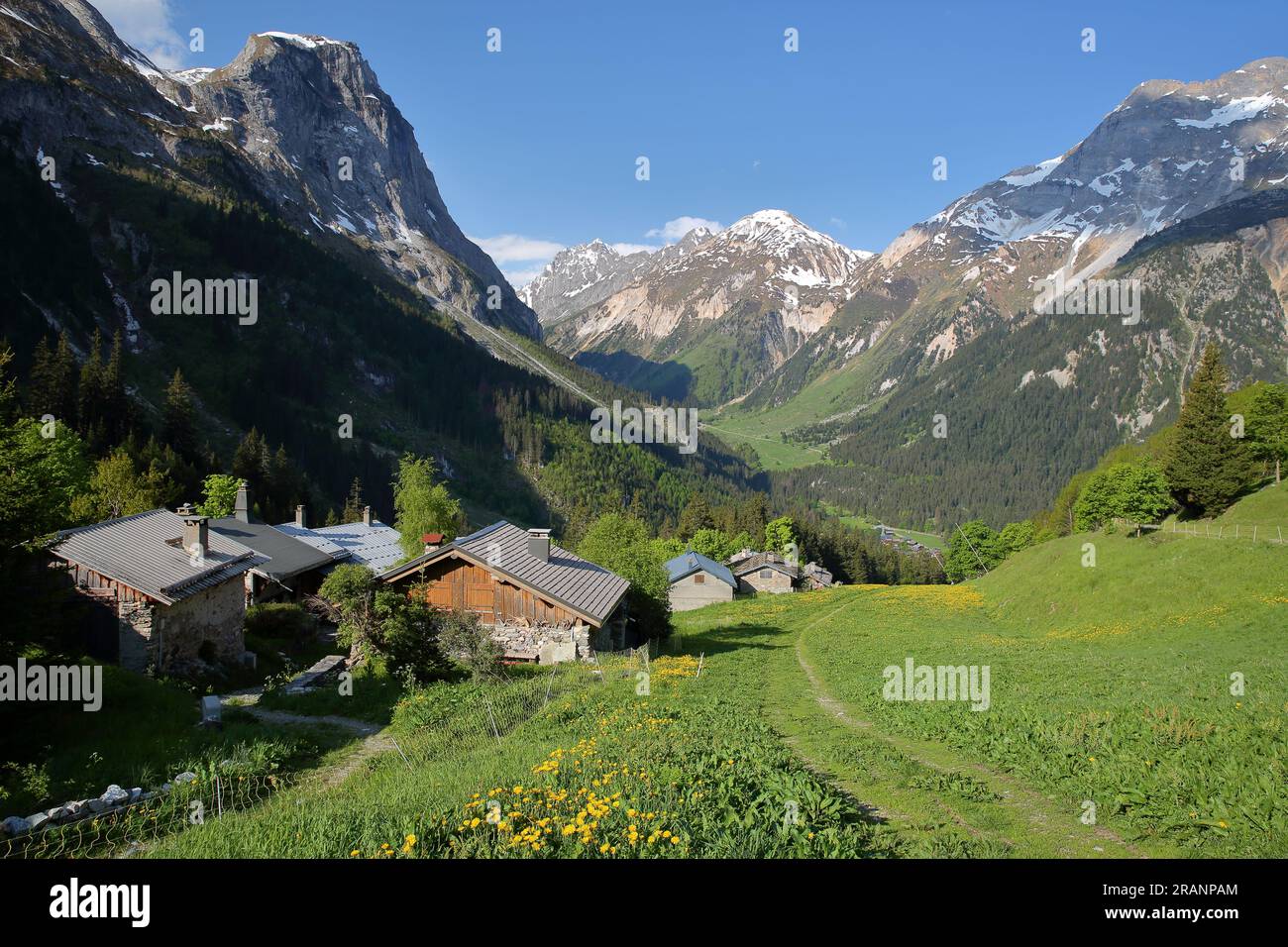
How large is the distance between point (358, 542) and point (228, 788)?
51204mm

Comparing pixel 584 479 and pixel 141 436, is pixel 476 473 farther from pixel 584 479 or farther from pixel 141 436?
pixel 141 436

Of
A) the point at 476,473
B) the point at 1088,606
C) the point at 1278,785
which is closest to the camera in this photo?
the point at 1278,785

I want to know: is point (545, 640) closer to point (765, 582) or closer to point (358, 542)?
point (358, 542)

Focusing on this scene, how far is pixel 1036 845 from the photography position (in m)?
10.5

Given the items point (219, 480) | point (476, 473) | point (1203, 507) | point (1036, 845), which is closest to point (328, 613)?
point (219, 480)

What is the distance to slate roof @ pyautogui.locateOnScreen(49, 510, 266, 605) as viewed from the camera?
2603 centimetres

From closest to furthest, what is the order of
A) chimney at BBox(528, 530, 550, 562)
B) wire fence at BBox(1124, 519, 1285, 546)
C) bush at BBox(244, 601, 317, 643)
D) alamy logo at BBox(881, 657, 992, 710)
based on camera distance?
alamy logo at BBox(881, 657, 992, 710), chimney at BBox(528, 530, 550, 562), bush at BBox(244, 601, 317, 643), wire fence at BBox(1124, 519, 1285, 546)

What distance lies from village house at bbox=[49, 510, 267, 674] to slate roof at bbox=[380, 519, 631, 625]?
723 cm

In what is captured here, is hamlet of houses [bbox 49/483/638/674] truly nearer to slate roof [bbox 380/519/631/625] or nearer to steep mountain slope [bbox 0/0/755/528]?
slate roof [bbox 380/519/631/625]

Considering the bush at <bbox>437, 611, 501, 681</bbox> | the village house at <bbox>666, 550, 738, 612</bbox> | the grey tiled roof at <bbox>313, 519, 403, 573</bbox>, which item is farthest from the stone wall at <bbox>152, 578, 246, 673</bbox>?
the village house at <bbox>666, 550, 738, 612</bbox>

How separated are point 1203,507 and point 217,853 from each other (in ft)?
251

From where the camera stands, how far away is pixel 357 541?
62219 millimetres

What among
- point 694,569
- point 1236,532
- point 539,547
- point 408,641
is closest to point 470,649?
point 408,641

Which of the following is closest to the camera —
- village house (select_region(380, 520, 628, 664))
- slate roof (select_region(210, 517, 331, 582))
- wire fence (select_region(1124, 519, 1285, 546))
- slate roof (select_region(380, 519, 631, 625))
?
village house (select_region(380, 520, 628, 664))
